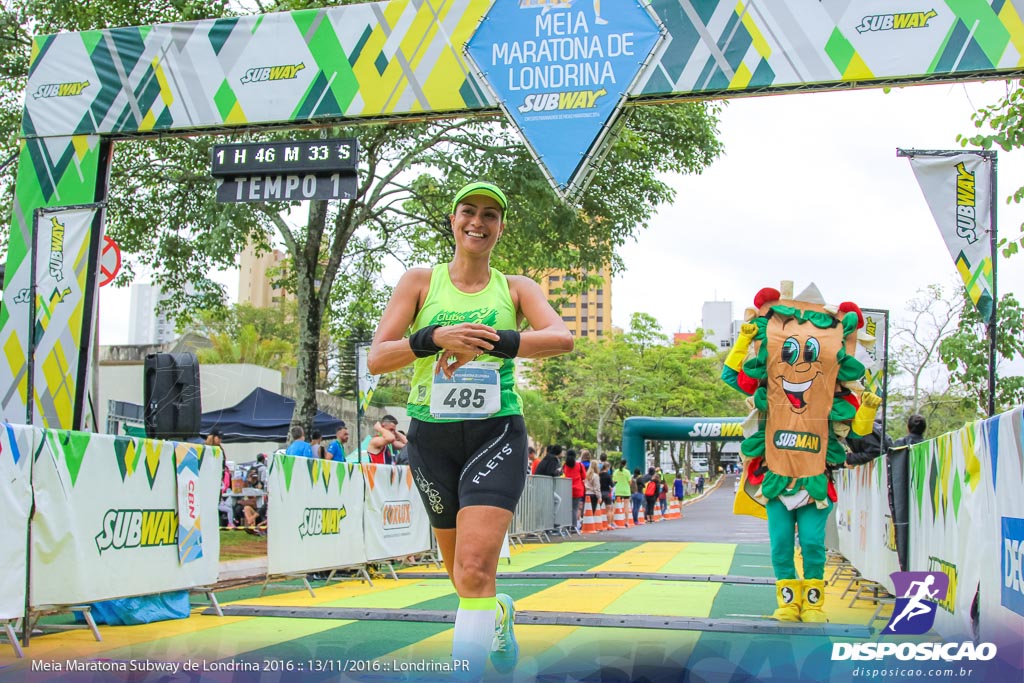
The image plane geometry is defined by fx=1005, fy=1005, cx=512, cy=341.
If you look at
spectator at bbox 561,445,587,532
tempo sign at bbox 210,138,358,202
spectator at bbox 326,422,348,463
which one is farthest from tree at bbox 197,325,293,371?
tempo sign at bbox 210,138,358,202

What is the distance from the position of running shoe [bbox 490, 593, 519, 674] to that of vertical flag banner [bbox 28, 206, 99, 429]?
22.5 feet

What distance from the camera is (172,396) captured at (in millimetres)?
10867

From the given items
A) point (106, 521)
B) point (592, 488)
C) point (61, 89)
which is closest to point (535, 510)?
point (592, 488)

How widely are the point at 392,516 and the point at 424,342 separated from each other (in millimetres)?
7471

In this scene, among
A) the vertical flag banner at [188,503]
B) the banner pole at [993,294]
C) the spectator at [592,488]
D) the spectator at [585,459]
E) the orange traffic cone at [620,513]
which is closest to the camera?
the banner pole at [993,294]

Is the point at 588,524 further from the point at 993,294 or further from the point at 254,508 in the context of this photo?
the point at 993,294

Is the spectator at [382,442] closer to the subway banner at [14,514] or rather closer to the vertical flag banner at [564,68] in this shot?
the vertical flag banner at [564,68]

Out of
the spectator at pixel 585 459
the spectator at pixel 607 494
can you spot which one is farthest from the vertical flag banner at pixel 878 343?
the spectator at pixel 607 494

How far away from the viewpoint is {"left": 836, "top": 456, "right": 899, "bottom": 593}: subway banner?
7.53 metres

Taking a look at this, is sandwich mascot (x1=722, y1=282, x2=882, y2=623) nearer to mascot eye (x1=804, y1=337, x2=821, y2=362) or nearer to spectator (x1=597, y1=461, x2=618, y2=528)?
mascot eye (x1=804, y1=337, x2=821, y2=362)

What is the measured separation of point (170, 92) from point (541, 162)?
379 centimetres

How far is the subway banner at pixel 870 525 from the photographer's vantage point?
7.53 metres

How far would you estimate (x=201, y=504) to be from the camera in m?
7.18

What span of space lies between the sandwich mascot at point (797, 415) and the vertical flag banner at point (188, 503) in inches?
148
